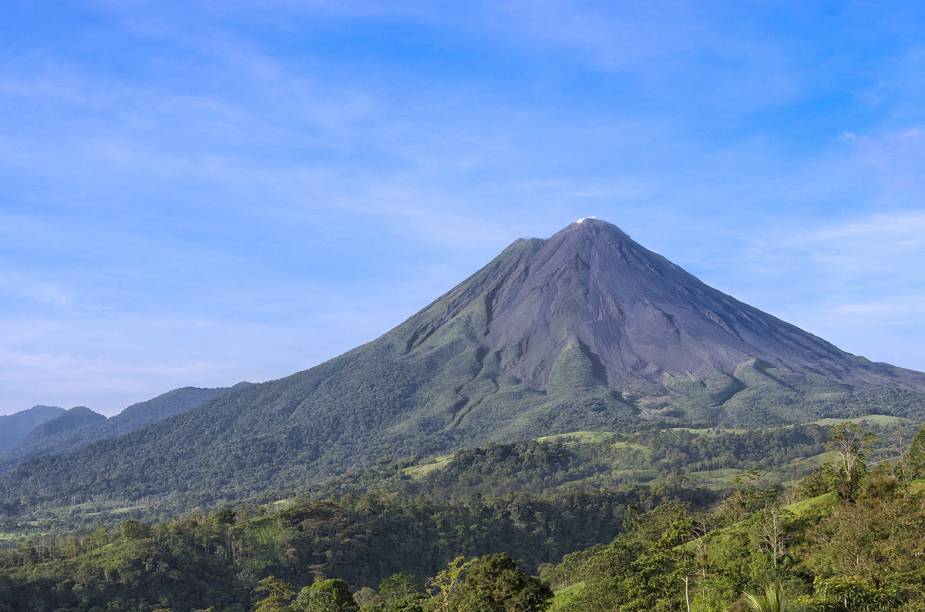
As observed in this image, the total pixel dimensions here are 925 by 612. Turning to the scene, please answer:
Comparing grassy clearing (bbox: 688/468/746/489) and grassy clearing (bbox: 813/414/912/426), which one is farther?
grassy clearing (bbox: 813/414/912/426)

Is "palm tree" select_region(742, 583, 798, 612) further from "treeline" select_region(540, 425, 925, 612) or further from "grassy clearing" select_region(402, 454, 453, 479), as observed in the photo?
"grassy clearing" select_region(402, 454, 453, 479)

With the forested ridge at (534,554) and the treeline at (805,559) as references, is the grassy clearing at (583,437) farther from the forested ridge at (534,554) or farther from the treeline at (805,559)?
the treeline at (805,559)

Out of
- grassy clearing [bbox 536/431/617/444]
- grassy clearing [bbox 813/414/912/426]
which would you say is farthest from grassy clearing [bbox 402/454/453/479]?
grassy clearing [bbox 813/414/912/426]

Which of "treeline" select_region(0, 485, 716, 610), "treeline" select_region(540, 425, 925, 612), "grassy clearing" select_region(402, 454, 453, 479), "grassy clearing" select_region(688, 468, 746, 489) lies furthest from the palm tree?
"grassy clearing" select_region(402, 454, 453, 479)

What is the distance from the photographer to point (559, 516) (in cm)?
9969

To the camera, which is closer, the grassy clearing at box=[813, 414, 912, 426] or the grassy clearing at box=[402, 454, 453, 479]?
the grassy clearing at box=[402, 454, 453, 479]

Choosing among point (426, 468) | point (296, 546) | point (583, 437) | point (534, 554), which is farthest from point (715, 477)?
point (296, 546)

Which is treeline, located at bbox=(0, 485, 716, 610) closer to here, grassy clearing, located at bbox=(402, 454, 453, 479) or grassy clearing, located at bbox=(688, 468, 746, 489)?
grassy clearing, located at bbox=(688, 468, 746, 489)

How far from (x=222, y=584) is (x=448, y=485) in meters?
63.4

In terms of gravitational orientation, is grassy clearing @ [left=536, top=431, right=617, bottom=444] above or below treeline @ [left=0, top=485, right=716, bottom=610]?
above

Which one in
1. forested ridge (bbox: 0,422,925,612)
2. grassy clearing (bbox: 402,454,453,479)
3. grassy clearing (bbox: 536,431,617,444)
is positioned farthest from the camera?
grassy clearing (bbox: 536,431,617,444)

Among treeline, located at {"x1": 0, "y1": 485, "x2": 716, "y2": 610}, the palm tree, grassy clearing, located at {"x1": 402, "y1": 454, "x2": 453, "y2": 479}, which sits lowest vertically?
treeline, located at {"x1": 0, "y1": 485, "x2": 716, "y2": 610}

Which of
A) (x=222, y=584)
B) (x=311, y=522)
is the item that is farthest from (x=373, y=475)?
(x=222, y=584)

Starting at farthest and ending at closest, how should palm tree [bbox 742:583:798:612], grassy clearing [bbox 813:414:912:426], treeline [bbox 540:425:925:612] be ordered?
grassy clearing [bbox 813:414:912:426], treeline [bbox 540:425:925:612], palm tree [bbox 742:583:798:612]
